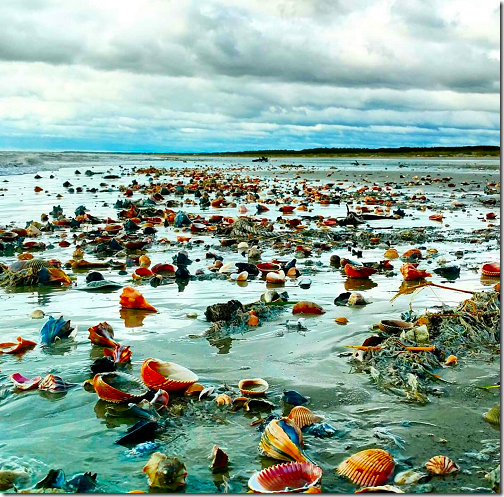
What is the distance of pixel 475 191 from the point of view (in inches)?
848

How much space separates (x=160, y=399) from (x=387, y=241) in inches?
281

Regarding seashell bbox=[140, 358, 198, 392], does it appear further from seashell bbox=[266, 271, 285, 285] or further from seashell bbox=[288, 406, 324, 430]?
seashell bbox=[266, 271, 285, 285]

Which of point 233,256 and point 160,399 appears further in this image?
point 233,256

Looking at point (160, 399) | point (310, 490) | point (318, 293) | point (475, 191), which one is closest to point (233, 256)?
point (318, 293)

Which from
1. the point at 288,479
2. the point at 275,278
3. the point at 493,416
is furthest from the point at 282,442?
the point at 275,278

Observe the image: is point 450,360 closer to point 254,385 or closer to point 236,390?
point 254,385

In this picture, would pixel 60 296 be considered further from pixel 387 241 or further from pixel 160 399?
pixel 387 241

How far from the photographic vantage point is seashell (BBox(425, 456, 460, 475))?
8.69 feet

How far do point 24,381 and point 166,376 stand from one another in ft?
3.14

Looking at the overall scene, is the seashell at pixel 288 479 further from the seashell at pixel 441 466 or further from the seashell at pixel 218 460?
the seashell at pixel 441 466

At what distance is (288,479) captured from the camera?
2.56 metres

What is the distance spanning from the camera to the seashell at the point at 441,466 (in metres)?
2.65

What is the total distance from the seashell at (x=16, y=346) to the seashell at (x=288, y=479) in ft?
8.54

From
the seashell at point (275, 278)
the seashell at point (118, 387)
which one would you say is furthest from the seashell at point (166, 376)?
the seashell at point (275, 278)
